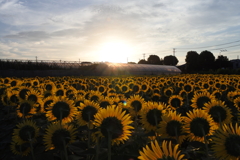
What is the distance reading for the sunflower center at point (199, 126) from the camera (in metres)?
2.16

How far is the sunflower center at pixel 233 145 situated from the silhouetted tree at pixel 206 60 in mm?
87862

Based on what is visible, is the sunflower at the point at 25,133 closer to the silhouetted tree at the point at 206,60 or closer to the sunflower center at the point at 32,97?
the sunflower center at the point at 32,97

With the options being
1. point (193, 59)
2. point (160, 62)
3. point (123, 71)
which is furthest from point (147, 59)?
point (123, 71)

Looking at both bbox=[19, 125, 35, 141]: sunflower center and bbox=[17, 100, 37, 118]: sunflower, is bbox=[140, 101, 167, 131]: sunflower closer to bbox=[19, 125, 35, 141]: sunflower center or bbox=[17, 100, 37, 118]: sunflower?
bbox=[19, 125, 35, 141]: sunflower center

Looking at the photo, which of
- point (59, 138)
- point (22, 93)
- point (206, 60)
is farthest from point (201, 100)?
point (206, 60)

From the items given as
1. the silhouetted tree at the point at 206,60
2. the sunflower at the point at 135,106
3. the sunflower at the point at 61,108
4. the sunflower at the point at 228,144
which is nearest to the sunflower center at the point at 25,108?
the sunflower at the point at 61,108

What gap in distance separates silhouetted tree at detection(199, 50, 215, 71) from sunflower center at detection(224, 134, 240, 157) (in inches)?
3459

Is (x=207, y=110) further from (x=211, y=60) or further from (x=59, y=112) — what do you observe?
(x=211, y=60)

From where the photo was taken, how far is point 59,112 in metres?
2.89

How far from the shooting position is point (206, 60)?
84.1m

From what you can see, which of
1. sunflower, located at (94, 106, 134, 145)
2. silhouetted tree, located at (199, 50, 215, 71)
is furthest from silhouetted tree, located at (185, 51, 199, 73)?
sunflower, located at (94, 106, 134, 145)

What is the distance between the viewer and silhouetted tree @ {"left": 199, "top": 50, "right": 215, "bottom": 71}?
84000 mm

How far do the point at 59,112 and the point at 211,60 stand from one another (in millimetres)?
90162

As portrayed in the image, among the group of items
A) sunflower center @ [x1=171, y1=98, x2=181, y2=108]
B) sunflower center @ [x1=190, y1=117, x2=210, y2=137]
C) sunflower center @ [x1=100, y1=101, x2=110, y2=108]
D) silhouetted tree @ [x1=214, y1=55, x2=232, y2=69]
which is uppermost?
silhouetted tree @ [x1=214, y1=55, x2=232, y2=69]
